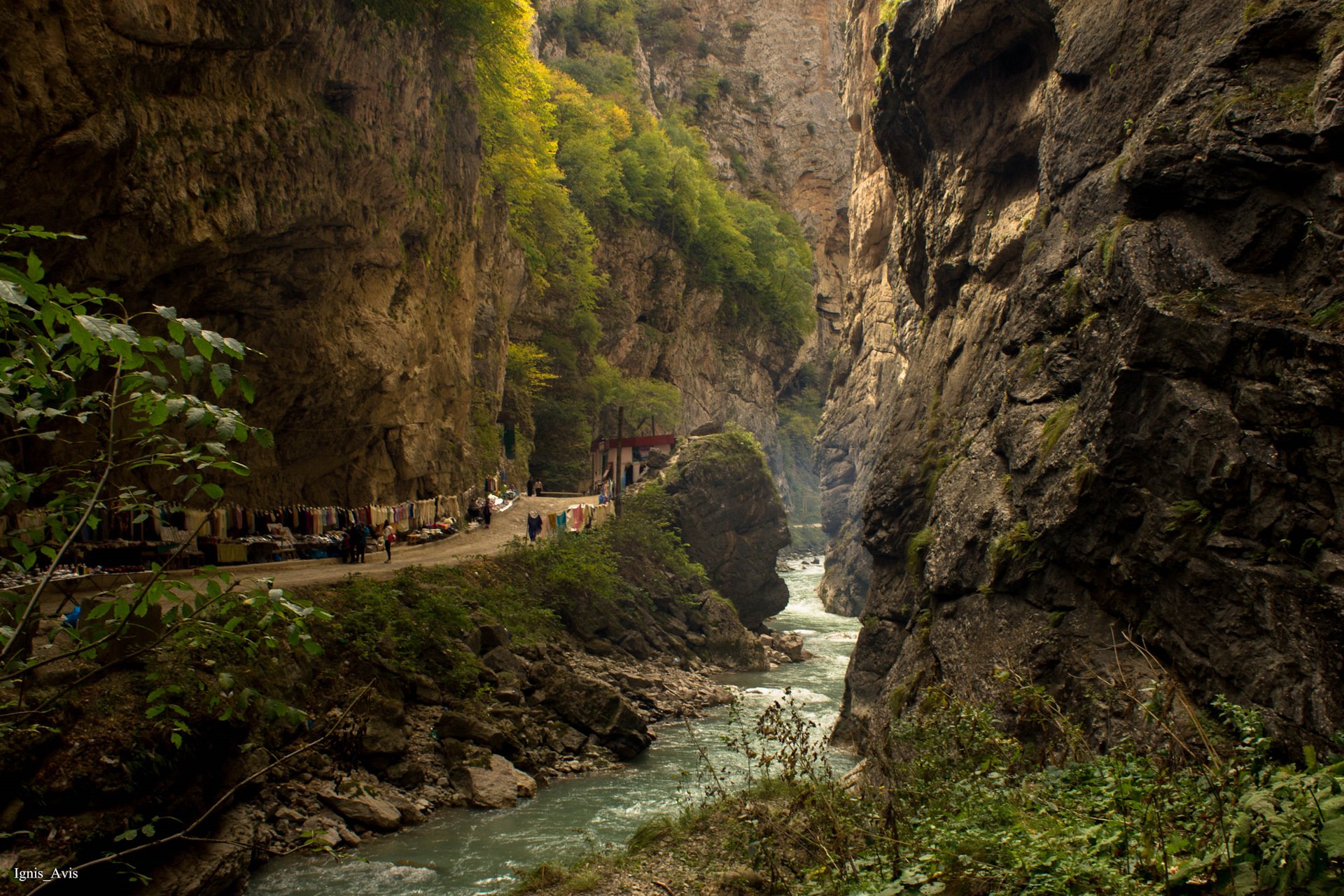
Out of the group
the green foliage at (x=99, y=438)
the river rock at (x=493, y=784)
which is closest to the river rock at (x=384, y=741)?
the river rock at (x=493, y=784)

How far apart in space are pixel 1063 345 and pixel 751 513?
2594cm

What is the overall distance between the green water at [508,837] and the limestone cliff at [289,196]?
971cm

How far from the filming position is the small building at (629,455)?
44.1 meters

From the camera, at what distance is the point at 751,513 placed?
4044 centimetres

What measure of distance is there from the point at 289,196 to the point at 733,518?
26.1 metres

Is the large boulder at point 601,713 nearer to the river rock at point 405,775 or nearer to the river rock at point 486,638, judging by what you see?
the river rock at point 486,638

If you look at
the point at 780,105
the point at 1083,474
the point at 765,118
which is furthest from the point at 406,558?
the point at 780,105

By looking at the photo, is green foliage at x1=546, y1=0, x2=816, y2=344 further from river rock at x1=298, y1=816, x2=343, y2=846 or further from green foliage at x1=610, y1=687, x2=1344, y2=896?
green foliage at x1=610, y1=687, x2=1344, y2=896

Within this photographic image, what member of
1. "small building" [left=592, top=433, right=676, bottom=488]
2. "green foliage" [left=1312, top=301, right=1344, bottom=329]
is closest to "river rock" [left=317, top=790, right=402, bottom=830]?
"green foliage" [left=1312, top=301, right=1344, bottom=329]

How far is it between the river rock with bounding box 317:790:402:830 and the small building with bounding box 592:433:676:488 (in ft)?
95.8

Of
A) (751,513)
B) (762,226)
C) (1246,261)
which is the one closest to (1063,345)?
(1246,261)

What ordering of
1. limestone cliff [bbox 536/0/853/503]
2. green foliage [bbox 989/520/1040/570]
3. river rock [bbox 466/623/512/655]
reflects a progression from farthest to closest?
limestone cliff [bbox 536/0/853/503] < river rock [bbox 466/623/512/655] < green foliage [bbox 989/520/1040/570]

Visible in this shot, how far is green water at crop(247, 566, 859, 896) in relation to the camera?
10.5 meters

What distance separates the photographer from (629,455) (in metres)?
48.1
